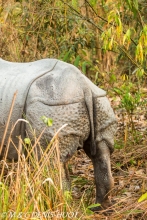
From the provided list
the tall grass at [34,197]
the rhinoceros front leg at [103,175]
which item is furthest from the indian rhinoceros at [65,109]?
the tall grass at [34,197]

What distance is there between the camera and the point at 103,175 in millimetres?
4629

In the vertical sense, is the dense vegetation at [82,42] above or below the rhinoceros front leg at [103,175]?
above

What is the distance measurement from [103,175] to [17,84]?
3.42 ft

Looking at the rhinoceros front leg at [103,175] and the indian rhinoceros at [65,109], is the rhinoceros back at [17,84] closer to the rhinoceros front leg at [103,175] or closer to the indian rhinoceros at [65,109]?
the indian rhinoceros at [65,109]

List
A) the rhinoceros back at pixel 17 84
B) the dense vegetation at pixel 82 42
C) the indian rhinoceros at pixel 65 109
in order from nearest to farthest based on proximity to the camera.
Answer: the indian rhinoceros at pixel 65 109 → the rhinoceros back at pixel 17 84 → the dense vegetation at pixel 82 42

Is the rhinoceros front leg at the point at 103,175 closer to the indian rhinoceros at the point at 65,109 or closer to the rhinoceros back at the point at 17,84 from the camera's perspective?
the indian rhinoceros at the point at 65,109

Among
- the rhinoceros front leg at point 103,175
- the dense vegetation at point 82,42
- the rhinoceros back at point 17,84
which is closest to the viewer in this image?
the rhinoceros back at point 17,84

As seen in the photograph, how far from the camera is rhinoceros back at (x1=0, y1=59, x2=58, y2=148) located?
4457mm

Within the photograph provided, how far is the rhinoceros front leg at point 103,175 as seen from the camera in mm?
4582

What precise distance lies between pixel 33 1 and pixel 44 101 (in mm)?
3318

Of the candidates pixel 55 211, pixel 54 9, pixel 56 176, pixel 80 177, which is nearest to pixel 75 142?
pixel 56 176

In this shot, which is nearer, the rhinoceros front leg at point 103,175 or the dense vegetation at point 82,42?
the rhinoceros front leg at point 103,175

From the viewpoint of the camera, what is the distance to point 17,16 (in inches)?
305

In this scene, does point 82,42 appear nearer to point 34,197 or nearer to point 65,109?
point 65,109
